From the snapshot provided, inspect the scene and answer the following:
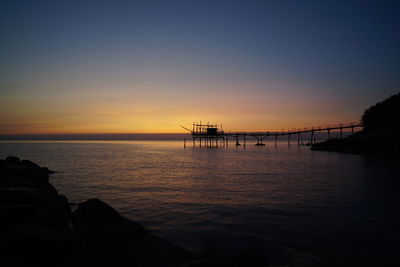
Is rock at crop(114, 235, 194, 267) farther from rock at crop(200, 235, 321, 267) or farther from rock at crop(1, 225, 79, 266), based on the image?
rock at crop(1, 225, 79, 266)

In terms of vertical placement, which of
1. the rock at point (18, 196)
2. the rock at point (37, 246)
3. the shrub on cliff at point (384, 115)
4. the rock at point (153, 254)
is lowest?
the rock at point (153, 254)

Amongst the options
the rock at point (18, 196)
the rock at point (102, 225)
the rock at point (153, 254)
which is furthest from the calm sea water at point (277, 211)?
the rock at point (18, 196)

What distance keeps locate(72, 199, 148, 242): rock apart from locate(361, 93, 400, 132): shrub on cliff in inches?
2503

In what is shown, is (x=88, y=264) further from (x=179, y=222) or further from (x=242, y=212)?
(x=242, y=212)

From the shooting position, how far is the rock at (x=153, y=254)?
605 centimetres

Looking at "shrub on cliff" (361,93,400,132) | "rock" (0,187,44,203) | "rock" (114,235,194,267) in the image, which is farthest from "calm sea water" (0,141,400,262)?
"shrub on cliff" (361,93,400,132)

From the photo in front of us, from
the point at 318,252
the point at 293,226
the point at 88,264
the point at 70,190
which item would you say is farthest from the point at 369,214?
the point at 70,190

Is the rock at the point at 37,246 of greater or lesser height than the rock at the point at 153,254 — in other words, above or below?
Result: above

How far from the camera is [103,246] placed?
7219 mm

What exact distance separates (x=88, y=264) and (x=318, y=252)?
6.21 meters

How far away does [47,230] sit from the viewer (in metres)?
6.53

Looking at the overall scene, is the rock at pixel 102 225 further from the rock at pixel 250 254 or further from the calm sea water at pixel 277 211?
the rock at pixel 250 254

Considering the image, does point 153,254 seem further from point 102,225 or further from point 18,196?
point 18,196

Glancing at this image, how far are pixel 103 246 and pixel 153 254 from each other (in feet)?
6.16
